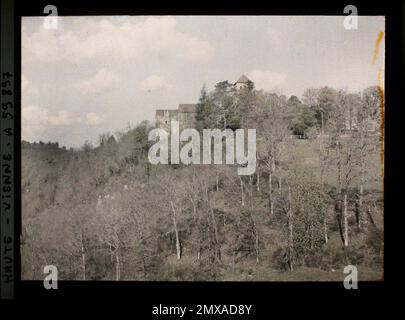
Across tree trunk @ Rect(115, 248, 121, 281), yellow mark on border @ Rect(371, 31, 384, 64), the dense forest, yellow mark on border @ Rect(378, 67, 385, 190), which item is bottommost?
tree trunk @ Rect(115, 248, 121, 281)

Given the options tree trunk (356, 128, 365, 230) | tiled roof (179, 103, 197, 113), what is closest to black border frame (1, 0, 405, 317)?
tree trunk (356, 128, 365, 230)

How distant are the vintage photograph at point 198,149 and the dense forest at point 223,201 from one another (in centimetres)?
1

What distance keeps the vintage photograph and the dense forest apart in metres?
0.01

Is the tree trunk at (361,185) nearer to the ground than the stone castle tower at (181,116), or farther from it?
nearer to the ground

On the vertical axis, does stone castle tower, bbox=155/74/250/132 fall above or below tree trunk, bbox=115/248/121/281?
above

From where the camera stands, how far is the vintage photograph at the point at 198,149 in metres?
3.58

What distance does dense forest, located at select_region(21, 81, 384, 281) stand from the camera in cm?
358

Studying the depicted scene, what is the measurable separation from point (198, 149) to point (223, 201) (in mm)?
534

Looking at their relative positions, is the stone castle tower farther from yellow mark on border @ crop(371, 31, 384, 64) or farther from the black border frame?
yellow mark on border @ crop(371, 31, 384, 64)

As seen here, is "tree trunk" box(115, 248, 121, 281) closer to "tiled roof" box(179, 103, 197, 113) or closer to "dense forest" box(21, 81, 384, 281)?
"dense forest" box(21, 81, 384, 281)
